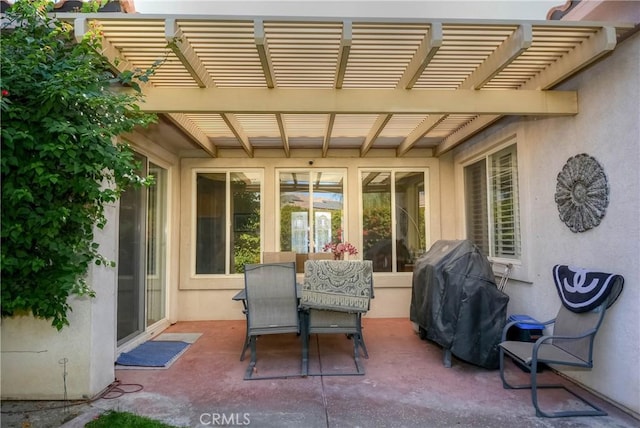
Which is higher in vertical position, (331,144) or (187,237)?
(331,144)

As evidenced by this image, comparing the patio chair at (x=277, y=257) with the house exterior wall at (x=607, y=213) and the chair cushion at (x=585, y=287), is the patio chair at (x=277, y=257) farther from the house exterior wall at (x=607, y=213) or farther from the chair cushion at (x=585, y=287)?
the chair cushion at (x=585, y=287)

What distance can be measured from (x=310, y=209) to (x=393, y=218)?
1478 mm

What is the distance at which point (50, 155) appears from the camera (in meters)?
2.71

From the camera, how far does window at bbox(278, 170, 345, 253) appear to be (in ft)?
20.9

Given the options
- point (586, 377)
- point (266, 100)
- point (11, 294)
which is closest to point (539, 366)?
point (586, 377)

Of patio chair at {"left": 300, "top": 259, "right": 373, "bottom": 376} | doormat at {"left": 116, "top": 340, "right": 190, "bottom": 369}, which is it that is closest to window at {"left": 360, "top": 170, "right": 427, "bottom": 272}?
patio chair at {"left": 300, "top": 259, "right": 373, "bottom": 376}

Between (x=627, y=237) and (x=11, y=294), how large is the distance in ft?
16.0

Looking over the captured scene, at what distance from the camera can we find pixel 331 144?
6105mm

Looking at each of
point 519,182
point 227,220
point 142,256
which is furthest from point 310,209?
point 519,182

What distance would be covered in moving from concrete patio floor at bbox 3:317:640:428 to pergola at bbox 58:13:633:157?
265cm

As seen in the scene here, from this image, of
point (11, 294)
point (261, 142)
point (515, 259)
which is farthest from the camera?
point (261, 142)

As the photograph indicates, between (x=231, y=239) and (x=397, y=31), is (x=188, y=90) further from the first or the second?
(x=231, y=239)

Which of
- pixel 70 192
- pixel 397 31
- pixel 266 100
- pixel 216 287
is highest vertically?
pixel 397 31

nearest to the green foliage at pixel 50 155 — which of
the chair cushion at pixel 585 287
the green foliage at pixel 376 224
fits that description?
the chair cushion at pixel 585 287
